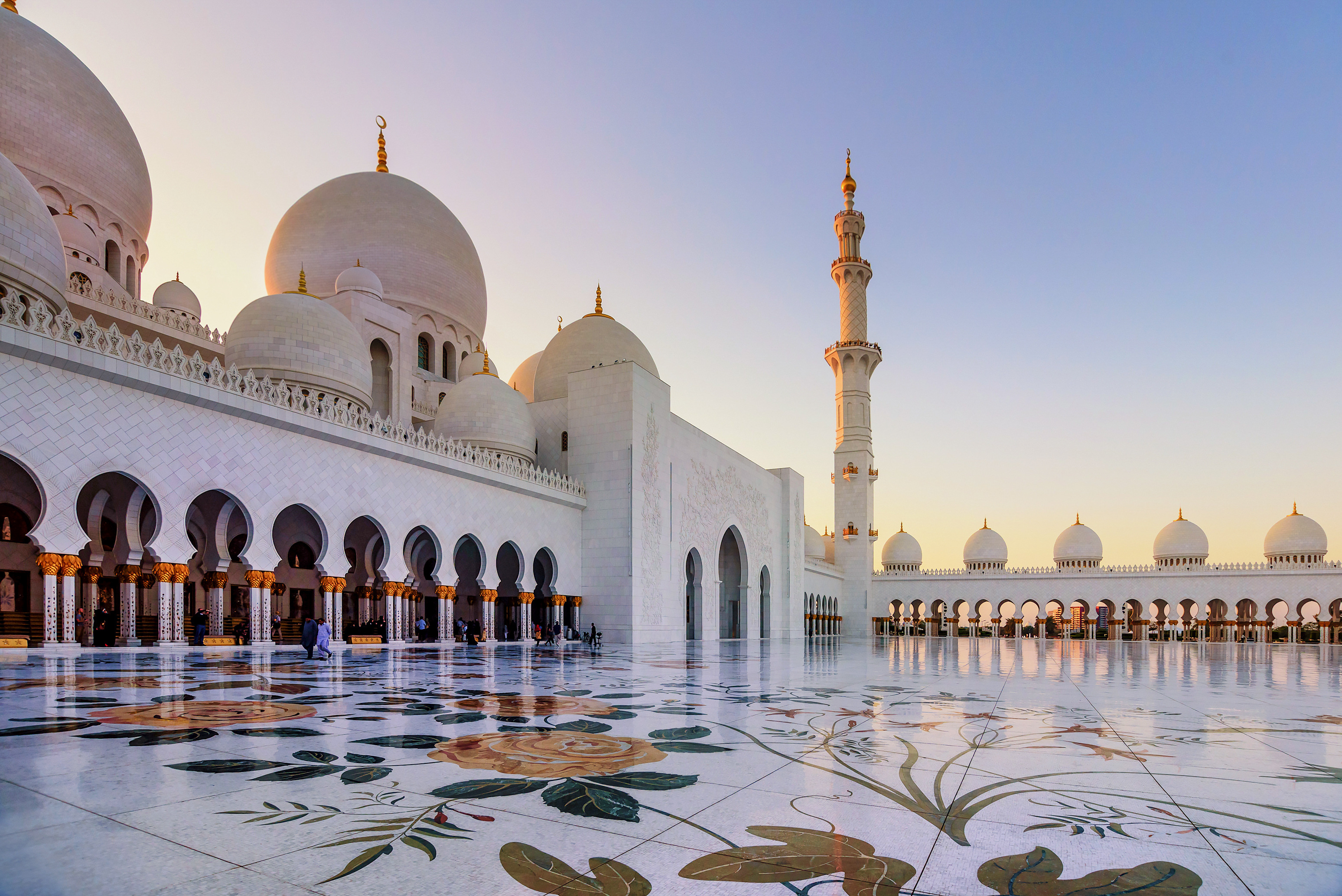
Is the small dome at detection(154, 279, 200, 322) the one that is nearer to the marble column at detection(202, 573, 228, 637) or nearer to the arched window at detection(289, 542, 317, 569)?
the arched window at detection(289, 542, 317, 569)

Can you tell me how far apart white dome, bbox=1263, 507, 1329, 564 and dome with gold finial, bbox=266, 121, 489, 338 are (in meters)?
30.1

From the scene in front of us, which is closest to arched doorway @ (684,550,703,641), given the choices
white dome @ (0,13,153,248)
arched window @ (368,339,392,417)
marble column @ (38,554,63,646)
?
arched window @ (368,339,392,417)

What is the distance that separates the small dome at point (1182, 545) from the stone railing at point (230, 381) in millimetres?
26132

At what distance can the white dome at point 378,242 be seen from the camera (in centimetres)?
2011

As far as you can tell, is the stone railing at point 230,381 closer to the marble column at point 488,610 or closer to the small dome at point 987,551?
the marble column at point 488,610

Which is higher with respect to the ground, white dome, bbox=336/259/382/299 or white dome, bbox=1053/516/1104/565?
white dome, bbox=336/259/382/299

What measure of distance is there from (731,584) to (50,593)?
61.2 ft

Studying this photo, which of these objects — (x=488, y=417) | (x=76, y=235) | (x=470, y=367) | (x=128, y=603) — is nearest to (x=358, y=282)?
(x=470, y=367)

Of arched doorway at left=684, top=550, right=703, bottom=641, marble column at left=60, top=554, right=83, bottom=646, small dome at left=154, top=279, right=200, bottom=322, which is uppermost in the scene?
small dome at left=154, top=279, right=200, bottom=322

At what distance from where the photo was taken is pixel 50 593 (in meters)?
9.14

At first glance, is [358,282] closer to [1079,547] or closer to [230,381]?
[230,381]

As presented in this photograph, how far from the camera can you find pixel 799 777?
2.49 meters

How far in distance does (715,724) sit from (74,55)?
20.1 meters

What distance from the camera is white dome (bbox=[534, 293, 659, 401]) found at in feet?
71.3
